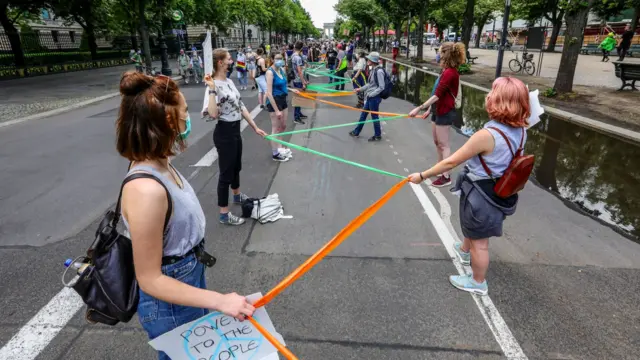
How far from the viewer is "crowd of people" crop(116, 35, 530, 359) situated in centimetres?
140

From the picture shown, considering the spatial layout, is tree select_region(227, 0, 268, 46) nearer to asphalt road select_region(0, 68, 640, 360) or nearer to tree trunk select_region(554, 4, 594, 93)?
tree trunk select_region(554, 4, 594, 93)

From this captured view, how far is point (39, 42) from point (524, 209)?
33990 mm

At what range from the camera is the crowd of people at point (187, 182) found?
1.40m

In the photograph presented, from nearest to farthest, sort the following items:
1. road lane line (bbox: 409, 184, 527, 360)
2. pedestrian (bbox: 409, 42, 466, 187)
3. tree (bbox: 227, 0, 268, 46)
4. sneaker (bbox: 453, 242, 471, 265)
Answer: road lane line (bbox: 409, 184, 527, 360) → sneaker (bbox: 453, 242, 471, 265) → pedestrian (bbox: 409, 42, 466, 187) → tree (bbox: 227, 0, 268, 46)

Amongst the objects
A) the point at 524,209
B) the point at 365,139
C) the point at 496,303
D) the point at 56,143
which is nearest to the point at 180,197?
the point at 496,303

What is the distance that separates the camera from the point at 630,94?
13938 mm

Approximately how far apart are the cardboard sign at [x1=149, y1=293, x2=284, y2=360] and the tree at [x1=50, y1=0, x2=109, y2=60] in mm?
32048

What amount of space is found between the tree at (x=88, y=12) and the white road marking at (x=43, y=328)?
98.6 ft

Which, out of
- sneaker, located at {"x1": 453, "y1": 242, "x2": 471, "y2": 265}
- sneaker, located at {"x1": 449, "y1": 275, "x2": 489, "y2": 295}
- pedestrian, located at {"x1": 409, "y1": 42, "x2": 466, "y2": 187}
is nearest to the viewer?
sneaker, located at {"x1": 449, "y1": 275, "x2": 489, "y2": 295}

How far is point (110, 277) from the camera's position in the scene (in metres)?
1.56

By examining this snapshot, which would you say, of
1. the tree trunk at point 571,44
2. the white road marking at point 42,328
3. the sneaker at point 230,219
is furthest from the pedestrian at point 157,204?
the tree trunk at point 571,44

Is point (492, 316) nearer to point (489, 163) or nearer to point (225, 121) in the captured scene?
point (489, 163)

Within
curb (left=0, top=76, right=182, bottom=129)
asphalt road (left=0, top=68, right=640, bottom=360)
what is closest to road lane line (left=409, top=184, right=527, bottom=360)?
asphalt road (left=0, top=68, right=640, bottom=360)

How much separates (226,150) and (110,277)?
10.2 ft
